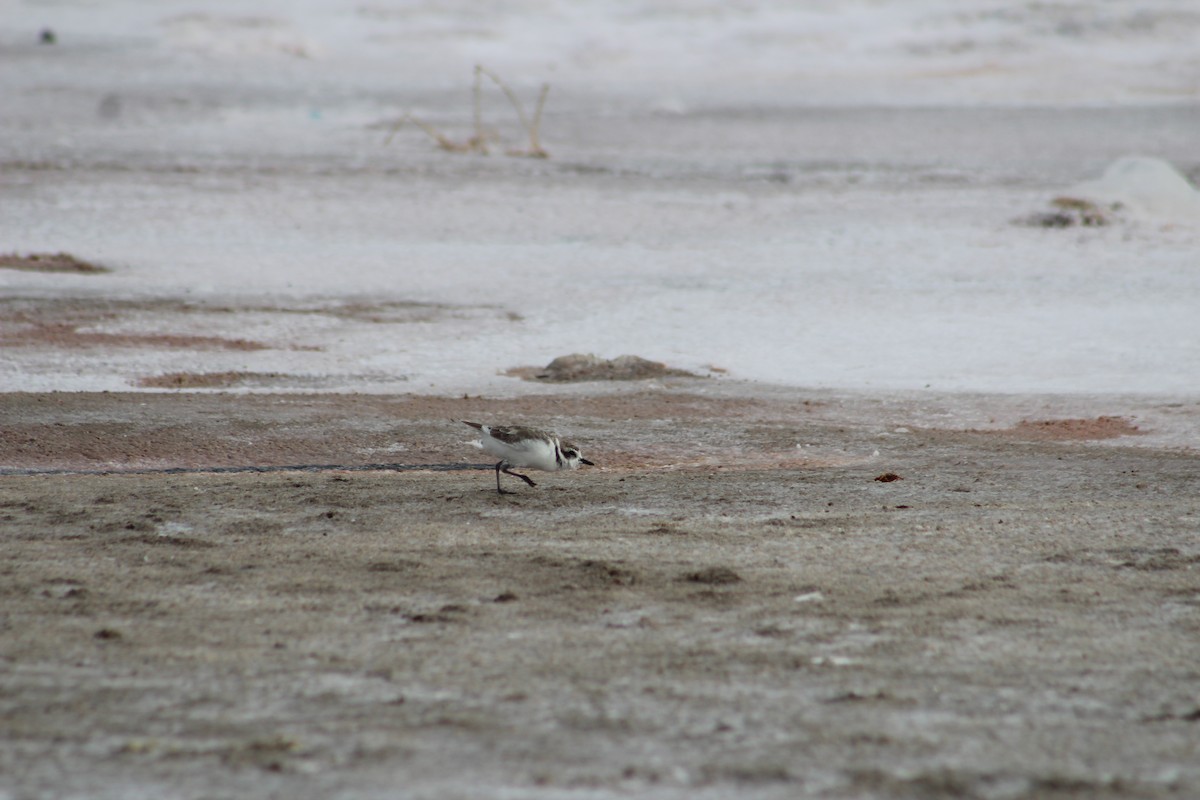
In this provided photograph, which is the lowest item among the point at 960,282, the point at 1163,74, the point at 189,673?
the point at 189,673

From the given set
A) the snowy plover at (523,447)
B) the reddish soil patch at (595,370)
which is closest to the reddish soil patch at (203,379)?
the reddish soil patch at (595,370)

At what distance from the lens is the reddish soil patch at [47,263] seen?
49.9 ft

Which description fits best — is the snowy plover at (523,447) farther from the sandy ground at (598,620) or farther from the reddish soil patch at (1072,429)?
the reddish soil patch at (1072,429)

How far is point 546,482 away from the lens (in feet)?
24.9

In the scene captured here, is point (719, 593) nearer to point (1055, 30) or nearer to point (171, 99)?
point (171, 99)

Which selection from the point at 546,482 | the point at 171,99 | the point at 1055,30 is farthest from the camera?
the point at 1055,30

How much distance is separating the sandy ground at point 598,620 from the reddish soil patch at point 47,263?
711 cm

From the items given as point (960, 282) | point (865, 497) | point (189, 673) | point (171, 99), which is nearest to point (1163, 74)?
Result: point (960, 282)

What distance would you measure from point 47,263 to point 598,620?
496 inches

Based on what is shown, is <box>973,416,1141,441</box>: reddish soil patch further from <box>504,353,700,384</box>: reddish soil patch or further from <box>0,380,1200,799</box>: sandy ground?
<box>504,353,700,384</box>: reddish soil patch

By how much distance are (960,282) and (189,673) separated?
1290cm

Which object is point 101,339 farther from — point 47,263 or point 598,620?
point 598,620

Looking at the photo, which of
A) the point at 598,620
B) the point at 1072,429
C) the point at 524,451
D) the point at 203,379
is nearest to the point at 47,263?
the point at 203,379

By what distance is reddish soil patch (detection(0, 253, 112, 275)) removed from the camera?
49.9ft
